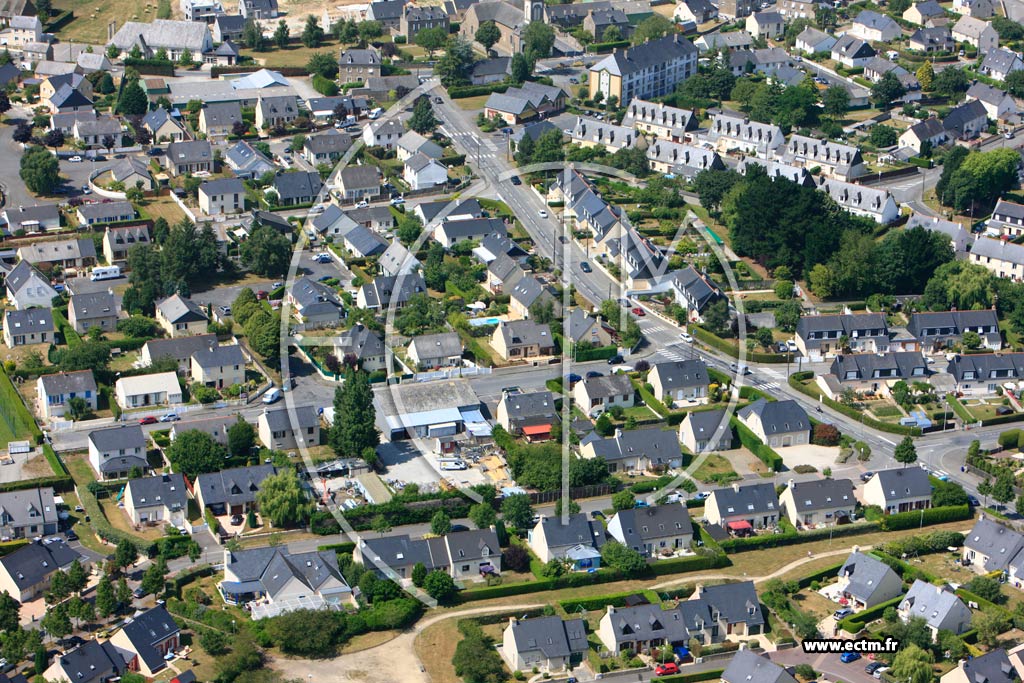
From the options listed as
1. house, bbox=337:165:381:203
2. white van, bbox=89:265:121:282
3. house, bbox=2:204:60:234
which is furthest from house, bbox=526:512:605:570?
house, bbox=2:204:60:234

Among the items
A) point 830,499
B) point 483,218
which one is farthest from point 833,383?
point 483,218

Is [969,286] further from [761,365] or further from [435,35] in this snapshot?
[435,35]

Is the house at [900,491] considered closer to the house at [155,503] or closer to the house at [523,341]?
the house at [523,341]

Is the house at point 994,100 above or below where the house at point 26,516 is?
above

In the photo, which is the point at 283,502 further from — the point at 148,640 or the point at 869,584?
the point at 869,584

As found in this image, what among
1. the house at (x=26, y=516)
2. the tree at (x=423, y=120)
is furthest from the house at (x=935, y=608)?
the tree at (x=423, y=120)

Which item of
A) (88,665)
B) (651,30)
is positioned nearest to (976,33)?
(651,30)

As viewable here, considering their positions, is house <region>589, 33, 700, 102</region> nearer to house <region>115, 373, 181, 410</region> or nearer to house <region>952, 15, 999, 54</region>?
house <region>952, 15, 999, 54</region>
